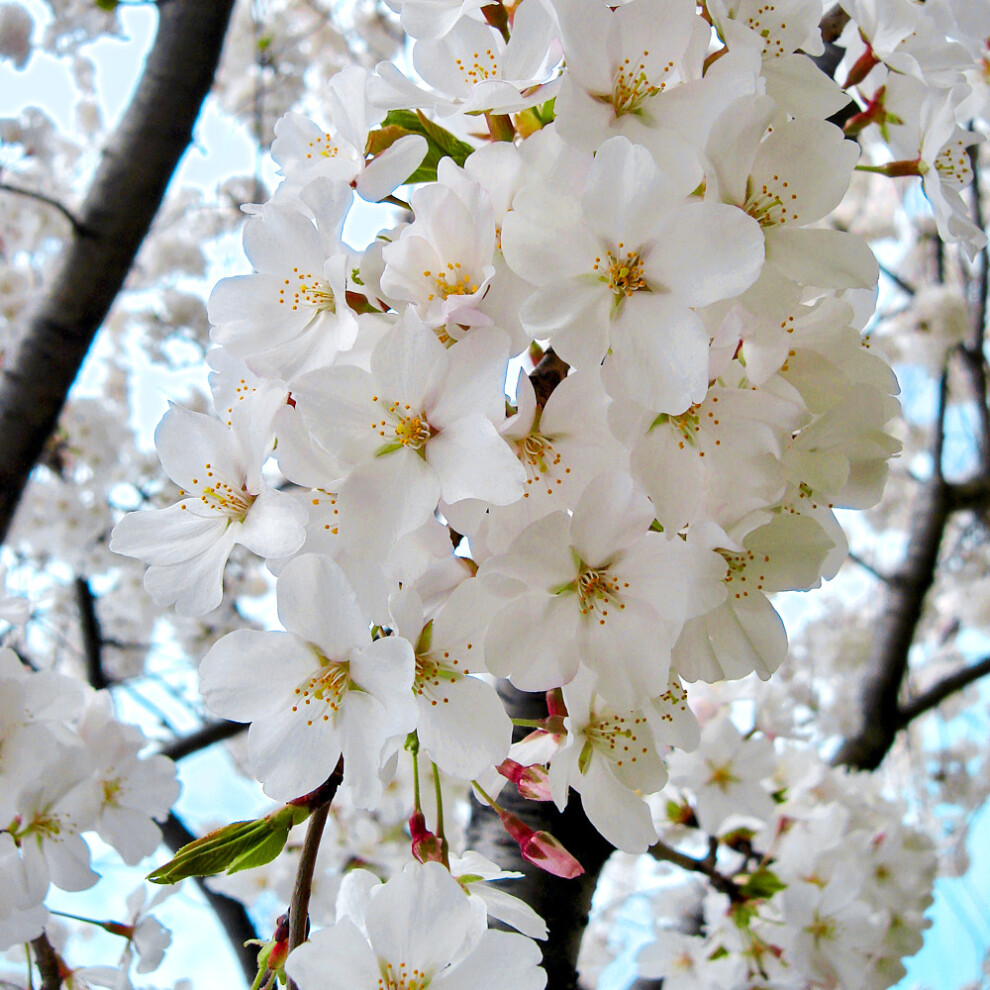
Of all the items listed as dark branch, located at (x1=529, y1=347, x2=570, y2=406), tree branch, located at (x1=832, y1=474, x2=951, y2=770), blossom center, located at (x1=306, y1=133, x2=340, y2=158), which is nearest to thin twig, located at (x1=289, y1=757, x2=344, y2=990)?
dark branch, located at (x1=529, y1=347, x2=570, y2=406)

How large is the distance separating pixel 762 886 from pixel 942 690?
2209 mm

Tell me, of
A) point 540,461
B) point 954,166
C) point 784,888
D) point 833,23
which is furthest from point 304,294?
point 784,888

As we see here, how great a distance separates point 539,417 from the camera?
68cm

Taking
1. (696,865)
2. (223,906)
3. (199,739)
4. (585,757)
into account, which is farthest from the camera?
(199,739)

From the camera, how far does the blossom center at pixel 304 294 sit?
28.3 inches

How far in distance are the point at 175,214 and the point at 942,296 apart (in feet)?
13.3

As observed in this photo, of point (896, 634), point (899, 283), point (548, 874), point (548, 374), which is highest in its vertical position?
point (548, 374)

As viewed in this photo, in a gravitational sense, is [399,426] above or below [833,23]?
below

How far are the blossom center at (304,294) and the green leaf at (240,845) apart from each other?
423mm

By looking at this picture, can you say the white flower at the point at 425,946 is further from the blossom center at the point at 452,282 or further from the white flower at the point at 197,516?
the blossom center at the point at 452,282

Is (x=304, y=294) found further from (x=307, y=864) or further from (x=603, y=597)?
(x=307, y=864)

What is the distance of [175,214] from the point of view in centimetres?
466

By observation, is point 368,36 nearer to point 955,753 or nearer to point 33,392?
point 33,392

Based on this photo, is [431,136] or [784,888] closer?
[431,136]
